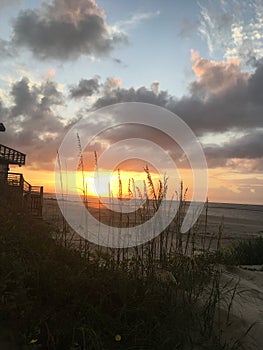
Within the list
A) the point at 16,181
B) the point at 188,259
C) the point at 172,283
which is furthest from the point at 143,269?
the point at 16,181

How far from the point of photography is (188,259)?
15.6ft

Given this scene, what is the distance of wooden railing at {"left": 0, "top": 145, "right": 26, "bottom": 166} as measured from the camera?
30.9m

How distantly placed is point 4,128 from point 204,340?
1117 inches

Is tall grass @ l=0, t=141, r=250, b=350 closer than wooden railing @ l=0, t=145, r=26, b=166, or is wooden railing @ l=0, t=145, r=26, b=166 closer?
tall grass @ l=0, t=141, r=250, b=350

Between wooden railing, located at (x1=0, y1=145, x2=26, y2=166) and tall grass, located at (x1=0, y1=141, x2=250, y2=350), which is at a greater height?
wooden railing, located at (x1=0, y1=145, x2=26, y2=166)

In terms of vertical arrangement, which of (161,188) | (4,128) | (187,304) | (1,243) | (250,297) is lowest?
(250,297)

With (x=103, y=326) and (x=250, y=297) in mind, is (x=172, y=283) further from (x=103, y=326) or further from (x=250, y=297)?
(x=250, y=297)

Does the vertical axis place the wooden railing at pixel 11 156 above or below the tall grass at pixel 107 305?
above

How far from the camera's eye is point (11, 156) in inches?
1296

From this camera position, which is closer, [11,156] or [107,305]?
[107,305]

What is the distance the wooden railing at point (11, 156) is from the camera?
1217 inches

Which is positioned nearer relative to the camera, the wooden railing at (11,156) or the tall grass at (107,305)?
the tall grass at (107,305)

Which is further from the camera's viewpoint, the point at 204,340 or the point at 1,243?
the point at 1,243

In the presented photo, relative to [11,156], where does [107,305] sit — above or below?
below
